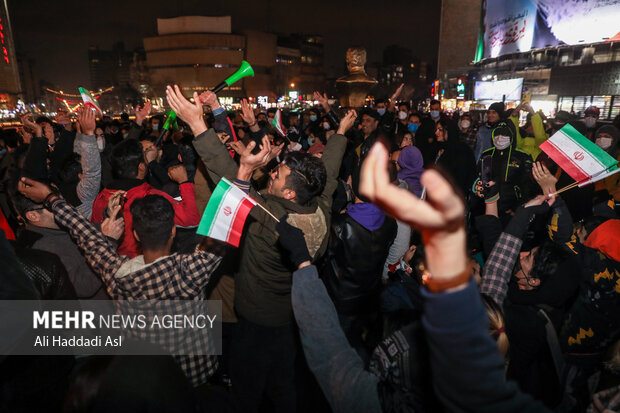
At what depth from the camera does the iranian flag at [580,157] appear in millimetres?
3043

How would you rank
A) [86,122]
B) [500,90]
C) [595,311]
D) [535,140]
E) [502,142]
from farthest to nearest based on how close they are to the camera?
1. [500,90]
2. [535,140]
3. [502,142]
4. [86,122]
5. [595,311]

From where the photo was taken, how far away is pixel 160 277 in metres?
2.20

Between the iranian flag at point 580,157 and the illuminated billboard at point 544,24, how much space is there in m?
20.0

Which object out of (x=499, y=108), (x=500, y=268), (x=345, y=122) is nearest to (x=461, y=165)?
(x=499, y=108)

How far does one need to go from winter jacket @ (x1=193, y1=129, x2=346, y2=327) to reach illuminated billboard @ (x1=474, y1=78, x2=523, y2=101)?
25784mm

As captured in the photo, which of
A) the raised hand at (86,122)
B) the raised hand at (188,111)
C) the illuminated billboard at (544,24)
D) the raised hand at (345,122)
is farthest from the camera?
the illuminated billboard at (544,24)

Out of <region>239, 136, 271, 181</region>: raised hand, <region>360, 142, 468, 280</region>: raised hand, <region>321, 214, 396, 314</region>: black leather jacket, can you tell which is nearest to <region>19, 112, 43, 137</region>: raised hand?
<region>239, 136, 271, 181</region>: raised hand

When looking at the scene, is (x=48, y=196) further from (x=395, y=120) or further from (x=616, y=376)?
(x=395, y=120)

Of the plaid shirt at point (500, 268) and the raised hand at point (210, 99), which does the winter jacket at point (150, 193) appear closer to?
the raised hand at point (210, 99)

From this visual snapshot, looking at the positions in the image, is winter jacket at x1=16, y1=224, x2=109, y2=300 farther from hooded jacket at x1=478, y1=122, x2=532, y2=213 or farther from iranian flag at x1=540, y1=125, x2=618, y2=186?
hooded jacket at x1=478, y1=122, x2=532, y2=213

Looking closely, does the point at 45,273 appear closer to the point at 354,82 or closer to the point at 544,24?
the point at 354,82

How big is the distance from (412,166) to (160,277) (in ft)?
12.3

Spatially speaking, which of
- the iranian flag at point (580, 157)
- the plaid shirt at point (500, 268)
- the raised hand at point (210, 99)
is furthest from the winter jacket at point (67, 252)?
the iranian flag at point (580, 157)

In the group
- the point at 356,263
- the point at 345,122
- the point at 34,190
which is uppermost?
the point at 345,122
